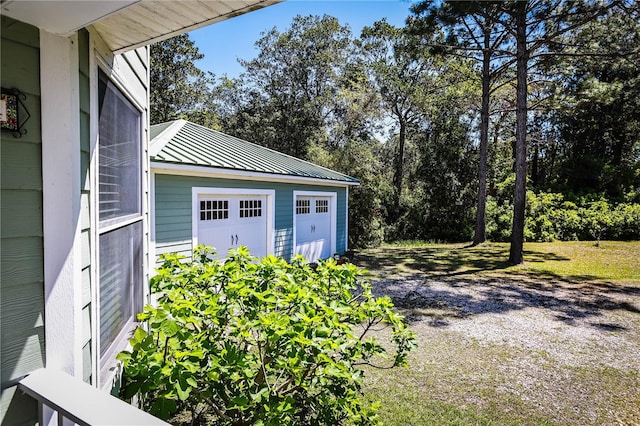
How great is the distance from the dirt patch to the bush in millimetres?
2350

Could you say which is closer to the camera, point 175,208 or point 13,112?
point 13,112

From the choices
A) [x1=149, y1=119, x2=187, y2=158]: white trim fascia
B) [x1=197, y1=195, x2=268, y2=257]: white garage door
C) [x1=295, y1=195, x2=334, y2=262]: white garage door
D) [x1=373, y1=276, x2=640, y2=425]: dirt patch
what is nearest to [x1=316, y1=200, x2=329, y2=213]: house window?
[x1=295, y1=195, x2=334, y2=262]: white garage door

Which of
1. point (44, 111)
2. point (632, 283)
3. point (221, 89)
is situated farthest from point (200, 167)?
point (221, 89)

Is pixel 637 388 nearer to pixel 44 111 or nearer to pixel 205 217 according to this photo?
pixel 44 111

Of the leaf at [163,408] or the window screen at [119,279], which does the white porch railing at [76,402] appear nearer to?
the leaf at [163,408]

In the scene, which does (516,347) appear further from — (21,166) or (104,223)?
(21,166)

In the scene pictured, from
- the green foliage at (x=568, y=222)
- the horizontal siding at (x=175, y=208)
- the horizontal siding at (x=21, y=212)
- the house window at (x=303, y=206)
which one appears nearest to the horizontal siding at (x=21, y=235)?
the horizontal siding at (x=21, y=212)

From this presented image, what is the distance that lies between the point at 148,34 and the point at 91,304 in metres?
1.44

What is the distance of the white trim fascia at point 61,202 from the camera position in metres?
1.35

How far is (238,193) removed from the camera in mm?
7590

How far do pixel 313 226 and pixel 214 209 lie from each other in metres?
4.20

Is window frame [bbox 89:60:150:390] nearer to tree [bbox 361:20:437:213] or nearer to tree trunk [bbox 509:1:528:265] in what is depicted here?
tree trunk [bbox 509:1:528:265]

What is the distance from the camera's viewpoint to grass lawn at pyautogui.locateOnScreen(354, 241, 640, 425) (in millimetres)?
3631

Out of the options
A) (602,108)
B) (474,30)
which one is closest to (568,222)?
(474,30)
